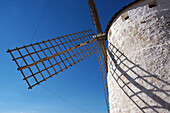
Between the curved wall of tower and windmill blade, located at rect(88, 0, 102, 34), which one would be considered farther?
windmill blade, located at rect(88, 0, 102, 34)

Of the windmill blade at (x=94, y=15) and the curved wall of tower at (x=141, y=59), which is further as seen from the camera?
the windmill blade at (x=94, y=15)

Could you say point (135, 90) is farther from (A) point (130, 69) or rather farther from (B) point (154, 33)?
(B) point (154, 33)

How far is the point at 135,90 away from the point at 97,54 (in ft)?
9.57

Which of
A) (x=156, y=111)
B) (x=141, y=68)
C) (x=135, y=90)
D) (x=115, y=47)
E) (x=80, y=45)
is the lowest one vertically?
(x=156, y=111)

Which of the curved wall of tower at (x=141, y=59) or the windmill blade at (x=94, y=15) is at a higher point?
the windmill blade at (x=94, y=15)

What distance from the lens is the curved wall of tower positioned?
2.84 metres

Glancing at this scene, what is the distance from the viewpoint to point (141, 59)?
3.28 m

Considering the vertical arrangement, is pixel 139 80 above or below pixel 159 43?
below

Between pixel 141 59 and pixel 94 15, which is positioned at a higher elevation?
pixel 94 15

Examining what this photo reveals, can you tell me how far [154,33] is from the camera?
3334mm

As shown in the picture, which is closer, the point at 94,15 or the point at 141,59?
the point at 141,59

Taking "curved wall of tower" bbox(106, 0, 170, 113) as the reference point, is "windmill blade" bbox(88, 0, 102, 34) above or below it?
above

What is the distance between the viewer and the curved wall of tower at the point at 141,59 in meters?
2.84

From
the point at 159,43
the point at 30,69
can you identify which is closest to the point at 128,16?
the point at 159,43
